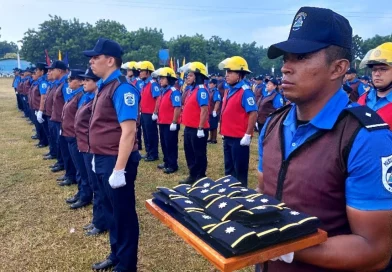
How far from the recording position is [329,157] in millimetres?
1221

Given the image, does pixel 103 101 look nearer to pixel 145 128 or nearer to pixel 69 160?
pixel 69 160

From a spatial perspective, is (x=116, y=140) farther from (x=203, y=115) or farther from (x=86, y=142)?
(x=203, y=115)

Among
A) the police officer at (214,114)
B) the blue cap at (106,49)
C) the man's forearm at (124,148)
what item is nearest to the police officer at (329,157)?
the man's forearm at (124,148)

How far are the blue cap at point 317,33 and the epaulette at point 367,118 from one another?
0.83ft

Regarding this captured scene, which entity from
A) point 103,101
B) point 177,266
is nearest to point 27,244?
point 177,266

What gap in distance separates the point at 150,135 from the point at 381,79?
596 centimetres

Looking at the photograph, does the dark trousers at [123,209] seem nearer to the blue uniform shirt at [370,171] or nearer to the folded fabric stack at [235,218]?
the folded fabric stack at [235,218]

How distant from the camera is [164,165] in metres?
7.82

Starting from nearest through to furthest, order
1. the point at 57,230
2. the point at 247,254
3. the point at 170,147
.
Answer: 1. the point at 247,254
2. the point at 57,230
3. the point at 170,147

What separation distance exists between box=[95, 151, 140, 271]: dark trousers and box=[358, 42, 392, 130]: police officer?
237cm

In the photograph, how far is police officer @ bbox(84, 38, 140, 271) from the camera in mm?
3207

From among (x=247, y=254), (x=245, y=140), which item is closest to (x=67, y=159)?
(x=245, y=140)

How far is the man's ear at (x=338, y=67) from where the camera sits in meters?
1.33

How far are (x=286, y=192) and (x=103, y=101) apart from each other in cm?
239
